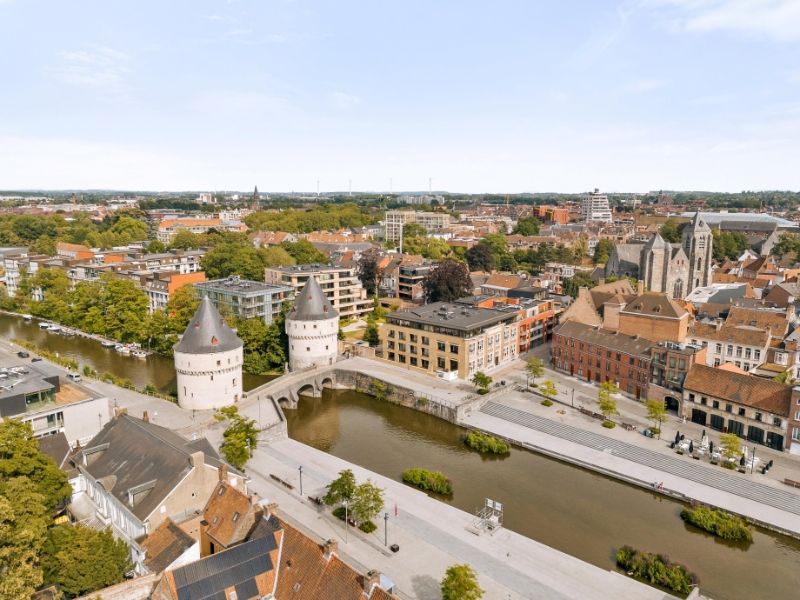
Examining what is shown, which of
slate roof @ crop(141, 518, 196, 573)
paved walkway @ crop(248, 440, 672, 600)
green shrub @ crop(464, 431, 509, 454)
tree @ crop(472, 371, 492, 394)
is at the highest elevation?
slate roof @ crop(141, 518, 196, 573)

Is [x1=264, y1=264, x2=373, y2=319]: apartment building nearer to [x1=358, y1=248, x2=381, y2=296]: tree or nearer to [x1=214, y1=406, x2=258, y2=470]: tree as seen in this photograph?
[x1=358, y1=248, x2=381, y2=296]: tree

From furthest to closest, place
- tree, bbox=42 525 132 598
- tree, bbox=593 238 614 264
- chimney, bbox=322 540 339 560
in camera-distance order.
Result: tree, bbox=593 238 614 264 < tree, bbox=42 525 132 598 < chimney, bbox=322 540 339 560

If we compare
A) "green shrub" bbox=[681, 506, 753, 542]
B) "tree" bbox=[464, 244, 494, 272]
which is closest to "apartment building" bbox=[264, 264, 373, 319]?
"tree" bbox=[464, 244, 494, 272]

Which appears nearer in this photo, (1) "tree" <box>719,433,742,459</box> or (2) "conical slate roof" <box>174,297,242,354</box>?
(1) "tree" <box>719,433,742,459</box>

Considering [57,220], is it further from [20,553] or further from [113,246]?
[20,553]

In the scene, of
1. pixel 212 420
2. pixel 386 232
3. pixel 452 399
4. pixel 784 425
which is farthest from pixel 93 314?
pixel 386 232

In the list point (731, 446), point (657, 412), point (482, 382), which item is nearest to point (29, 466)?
point (482, 382)
